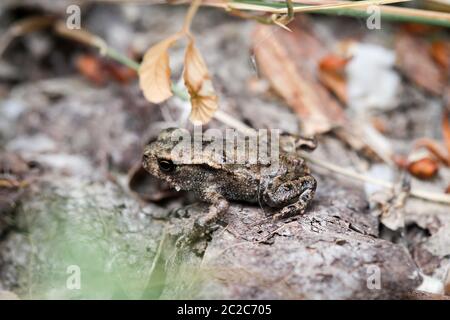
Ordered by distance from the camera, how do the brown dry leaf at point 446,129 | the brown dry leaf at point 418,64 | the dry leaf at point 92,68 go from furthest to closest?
the dry leaf at point 92,68 < the brown dry leaf at point 418,64 < the brown dry leaf at point 446,129

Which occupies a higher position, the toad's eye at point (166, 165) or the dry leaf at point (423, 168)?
the toad's eye at point (166, 165)

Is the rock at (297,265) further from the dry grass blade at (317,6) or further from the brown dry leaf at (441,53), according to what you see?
the brown dry leaf at (441,53)

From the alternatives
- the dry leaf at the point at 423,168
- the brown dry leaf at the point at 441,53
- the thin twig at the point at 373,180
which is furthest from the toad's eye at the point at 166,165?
the brown dry leaf at the point at 441,53

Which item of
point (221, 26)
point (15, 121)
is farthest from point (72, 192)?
point (221, 26)

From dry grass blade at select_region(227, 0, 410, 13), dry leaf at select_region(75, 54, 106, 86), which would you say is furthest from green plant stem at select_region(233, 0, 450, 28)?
dry leaf at select_region(75, 54, 106, 86)

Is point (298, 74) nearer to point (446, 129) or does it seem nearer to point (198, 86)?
point (446, 129)

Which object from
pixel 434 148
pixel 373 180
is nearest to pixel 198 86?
pixel 373 180

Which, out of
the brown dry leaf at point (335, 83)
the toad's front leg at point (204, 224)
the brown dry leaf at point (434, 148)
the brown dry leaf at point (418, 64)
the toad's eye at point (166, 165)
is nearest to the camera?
the toad's front leg at point (204, 224)
